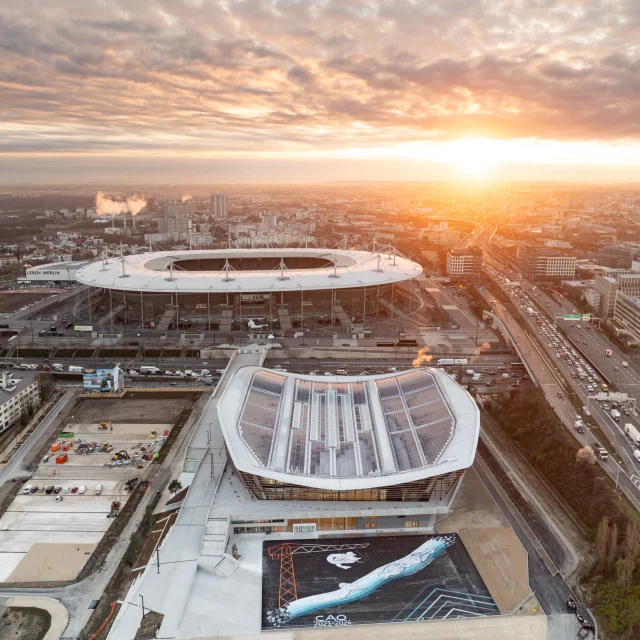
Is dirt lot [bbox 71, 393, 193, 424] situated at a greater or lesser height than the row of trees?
lesser

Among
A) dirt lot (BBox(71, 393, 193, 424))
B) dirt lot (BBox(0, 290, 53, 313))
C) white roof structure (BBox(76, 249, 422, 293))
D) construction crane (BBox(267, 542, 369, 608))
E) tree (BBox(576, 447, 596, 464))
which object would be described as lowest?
dirt lot (BBox(71, 393, 193, 424))

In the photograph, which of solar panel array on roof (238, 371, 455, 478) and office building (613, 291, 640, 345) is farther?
office building (613, 291, 640, 345)

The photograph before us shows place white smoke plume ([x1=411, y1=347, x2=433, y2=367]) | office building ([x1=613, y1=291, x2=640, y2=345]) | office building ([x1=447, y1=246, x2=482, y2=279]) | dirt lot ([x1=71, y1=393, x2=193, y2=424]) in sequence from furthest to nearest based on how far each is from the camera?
1. office building ([x1=447, y1=246, x2=482, y2=279])
2. office building ([x1=613, y1=291, x2=640, y2=345])
3. white smoke plume ([x1=411, y1=347, x2=433, y2=367])
4. dirt lot ([x1=71, y1=393, x2=193, y2=424])

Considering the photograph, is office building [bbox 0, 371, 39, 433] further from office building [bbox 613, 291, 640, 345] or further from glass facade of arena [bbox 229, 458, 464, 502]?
office building [bbox 613, 291, 640, 345]

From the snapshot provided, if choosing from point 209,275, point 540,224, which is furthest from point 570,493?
point 540,224

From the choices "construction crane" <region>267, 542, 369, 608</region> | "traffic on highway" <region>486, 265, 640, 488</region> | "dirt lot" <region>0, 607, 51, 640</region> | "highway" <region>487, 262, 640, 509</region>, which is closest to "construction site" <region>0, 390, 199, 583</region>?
"dirt lot" <region>0, 607, 51, 640</region>

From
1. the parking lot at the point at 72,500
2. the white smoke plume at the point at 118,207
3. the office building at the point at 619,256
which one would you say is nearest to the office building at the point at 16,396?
the parking lot at the point at 72,500

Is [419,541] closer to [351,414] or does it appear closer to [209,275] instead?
[351,414]
